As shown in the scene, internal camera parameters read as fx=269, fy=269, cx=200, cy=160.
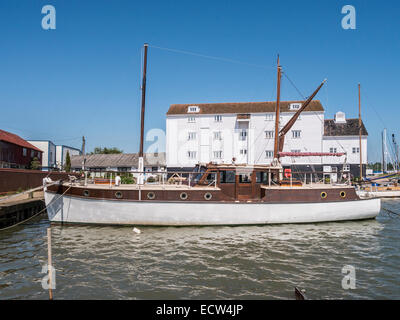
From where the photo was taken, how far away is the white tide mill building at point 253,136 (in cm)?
4066

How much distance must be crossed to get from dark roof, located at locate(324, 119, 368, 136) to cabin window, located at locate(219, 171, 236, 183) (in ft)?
105

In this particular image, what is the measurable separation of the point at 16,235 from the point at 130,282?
859 cm

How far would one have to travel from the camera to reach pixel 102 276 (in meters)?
8.31

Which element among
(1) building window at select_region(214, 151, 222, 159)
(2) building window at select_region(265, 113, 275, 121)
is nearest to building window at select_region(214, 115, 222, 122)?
(1) building window at select_region(214, 151, 222, 159)

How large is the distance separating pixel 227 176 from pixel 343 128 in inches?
1368

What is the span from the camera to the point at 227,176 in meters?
15.7

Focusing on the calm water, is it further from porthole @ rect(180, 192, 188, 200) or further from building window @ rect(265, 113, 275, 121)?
building window @ rect(265, 113, 275, 121)

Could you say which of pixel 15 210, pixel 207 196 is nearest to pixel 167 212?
pixel 207 196

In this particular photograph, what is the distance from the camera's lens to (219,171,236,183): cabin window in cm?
1566

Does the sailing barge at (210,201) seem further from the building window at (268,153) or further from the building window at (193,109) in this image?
the building window at (193,109)

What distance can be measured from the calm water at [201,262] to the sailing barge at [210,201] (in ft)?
2.24

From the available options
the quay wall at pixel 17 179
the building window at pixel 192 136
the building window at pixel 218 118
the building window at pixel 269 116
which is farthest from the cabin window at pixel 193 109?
the quay wall at pixel 17 179
